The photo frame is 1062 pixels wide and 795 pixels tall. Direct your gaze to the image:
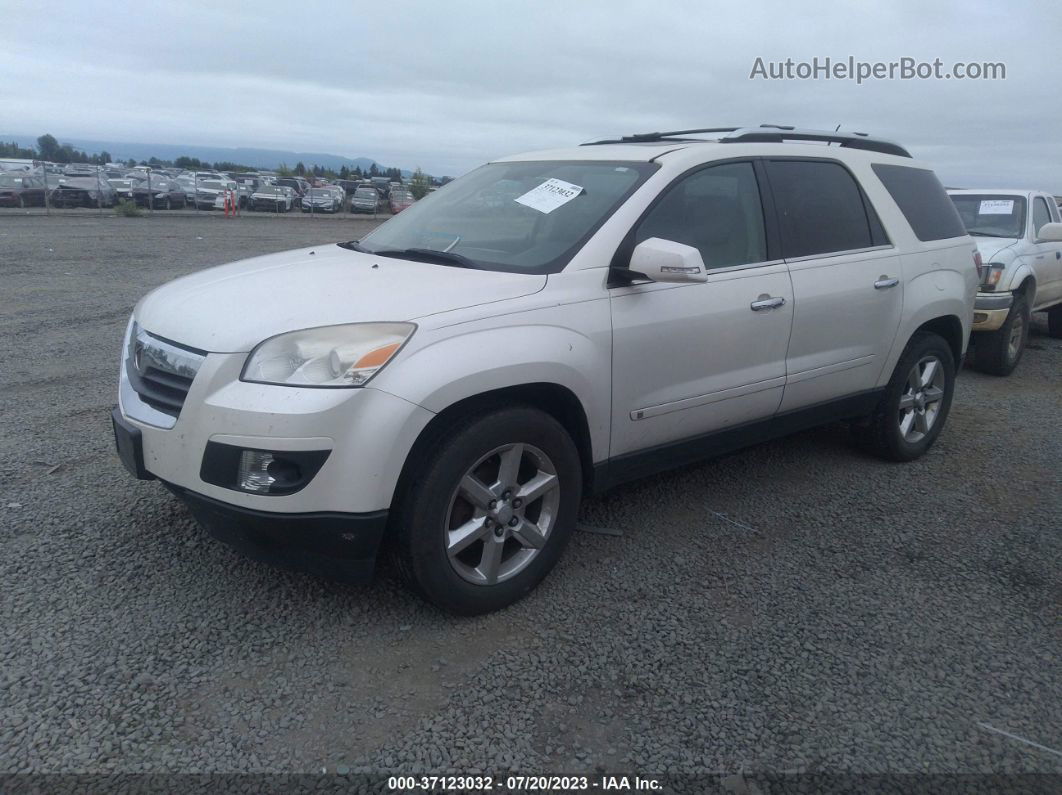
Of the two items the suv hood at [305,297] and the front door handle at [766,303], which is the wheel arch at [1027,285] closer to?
the front door handle at [766,303]

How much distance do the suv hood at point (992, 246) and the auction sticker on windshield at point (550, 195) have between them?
5.77 metres

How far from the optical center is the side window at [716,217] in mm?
3674

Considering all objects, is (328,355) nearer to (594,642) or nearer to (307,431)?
(307,431)

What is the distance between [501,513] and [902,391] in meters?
2.91

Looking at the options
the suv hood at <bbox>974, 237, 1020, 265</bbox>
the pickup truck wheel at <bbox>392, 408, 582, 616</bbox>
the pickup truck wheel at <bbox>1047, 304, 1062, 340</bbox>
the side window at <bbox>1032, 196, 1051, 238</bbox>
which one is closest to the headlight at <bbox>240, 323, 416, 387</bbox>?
the pickup truck wheel at <bbox>392, 408, 582, 616</bbox>

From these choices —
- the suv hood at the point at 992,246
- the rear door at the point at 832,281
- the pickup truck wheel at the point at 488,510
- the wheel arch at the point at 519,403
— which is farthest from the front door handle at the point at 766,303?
the suv hood at the point at 992,246

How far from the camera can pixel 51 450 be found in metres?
4.66

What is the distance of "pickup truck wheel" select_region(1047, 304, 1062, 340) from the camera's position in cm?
1029

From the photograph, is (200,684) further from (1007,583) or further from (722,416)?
(1007,583)

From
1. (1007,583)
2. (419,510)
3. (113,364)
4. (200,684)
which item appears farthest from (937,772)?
(113,364)

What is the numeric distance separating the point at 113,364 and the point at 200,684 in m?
4.67

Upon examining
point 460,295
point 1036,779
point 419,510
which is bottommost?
point 1036,779

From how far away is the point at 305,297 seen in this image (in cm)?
311

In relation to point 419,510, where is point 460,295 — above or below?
above
